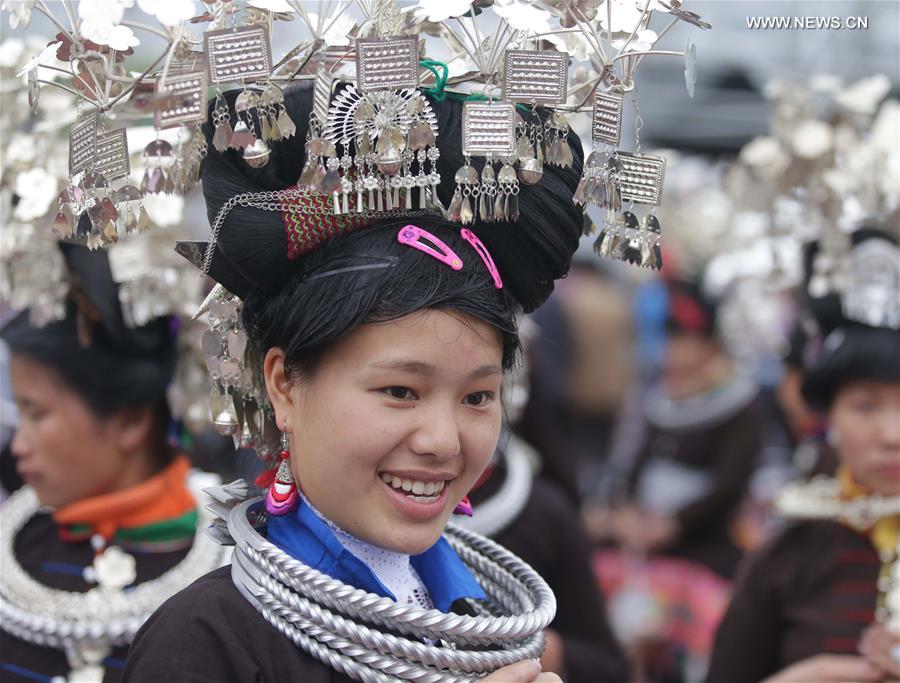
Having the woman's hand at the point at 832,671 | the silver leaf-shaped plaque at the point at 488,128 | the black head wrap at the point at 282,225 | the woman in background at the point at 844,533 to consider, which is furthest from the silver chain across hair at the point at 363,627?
the woman in background at the point at 844,533

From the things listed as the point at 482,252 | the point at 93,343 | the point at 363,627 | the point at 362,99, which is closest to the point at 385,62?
the point at 362,99

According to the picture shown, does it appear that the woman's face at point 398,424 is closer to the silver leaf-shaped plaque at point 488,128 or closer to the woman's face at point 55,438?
the silver leaf-shaped plaque at point 488,128

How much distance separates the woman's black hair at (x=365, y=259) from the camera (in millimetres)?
1747

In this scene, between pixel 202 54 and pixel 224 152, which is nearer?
pixel 202 54

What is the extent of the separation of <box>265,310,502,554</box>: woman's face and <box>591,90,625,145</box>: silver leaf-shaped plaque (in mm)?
318

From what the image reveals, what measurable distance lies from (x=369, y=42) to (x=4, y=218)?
125cm

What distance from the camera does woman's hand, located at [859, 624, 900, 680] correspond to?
2.80m

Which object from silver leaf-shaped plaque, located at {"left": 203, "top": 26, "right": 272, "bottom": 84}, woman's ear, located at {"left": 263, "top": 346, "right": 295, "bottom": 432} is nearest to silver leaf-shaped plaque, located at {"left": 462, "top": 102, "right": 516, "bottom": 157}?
silver leaf-shaped plaque, located at {"left": 203, "top": 26, "right": 272, "bottom": 84}

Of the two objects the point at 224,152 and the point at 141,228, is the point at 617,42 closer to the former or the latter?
the point at 224,152

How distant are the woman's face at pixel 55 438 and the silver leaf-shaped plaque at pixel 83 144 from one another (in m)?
1.12

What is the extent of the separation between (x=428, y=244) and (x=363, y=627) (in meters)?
0.54

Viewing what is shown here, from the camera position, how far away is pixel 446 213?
1.78 meters

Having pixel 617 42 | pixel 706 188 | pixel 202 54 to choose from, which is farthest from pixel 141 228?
pixel 706 188

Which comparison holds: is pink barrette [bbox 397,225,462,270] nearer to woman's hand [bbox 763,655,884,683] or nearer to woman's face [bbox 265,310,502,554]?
woman's face [bbox 265,310,502,554]
